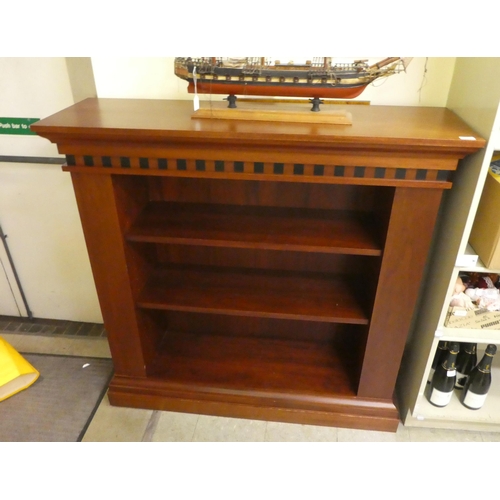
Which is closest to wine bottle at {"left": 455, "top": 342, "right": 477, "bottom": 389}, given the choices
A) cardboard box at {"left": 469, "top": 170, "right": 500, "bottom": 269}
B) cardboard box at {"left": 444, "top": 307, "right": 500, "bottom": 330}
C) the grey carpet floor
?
cardboard box at {"left": 444, "top": 307, "right": 500, "bottom": 330}

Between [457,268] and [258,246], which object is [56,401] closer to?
[258,246]

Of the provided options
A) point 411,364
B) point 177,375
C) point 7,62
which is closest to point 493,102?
point 411,364

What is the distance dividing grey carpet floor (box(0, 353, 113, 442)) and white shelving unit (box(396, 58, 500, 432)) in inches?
53.3

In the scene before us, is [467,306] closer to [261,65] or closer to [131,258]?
[261,65]

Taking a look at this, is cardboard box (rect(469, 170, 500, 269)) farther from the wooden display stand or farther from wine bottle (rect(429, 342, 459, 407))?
wine bottle (rect(429, 342, 459, 407))

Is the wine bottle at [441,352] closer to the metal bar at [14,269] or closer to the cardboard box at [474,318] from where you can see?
the cardboard box at [474,318]

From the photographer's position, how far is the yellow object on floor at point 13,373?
187cm

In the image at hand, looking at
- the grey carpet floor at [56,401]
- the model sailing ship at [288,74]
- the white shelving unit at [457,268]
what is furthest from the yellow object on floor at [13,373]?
the white shelving unit at [457,268]

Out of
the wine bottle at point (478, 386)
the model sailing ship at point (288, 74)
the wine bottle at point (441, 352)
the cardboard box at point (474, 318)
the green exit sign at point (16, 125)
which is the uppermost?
the model sailing ship at point (288, 74)

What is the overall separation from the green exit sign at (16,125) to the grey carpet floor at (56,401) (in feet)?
3.55

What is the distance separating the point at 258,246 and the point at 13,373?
53.1 inches

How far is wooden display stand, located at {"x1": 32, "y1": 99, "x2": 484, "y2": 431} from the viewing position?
1188 mm

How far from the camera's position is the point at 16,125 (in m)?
1.72

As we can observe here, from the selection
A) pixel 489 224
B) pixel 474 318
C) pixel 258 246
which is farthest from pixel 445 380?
pixel 258 246
